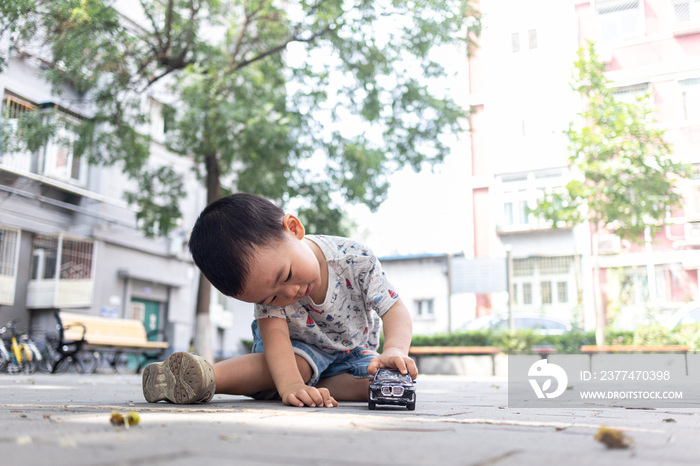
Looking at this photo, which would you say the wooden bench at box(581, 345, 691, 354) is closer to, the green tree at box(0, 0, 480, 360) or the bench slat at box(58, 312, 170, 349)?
the green tree at box(0, 0, 480, 360)

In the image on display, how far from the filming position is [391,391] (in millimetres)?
1861

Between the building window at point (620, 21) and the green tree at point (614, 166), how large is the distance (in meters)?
1.05

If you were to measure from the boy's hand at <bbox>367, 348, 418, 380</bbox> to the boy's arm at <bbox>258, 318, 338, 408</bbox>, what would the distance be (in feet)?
0.55

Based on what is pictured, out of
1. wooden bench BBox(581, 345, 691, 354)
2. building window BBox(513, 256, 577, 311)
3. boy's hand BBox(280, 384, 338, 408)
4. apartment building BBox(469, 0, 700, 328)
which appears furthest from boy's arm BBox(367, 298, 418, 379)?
building window BBox(513, 256, 577, 311)

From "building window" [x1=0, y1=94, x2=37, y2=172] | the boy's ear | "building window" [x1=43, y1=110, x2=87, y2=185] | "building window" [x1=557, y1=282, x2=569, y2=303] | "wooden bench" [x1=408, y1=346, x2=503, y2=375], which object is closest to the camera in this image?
the boy's ear

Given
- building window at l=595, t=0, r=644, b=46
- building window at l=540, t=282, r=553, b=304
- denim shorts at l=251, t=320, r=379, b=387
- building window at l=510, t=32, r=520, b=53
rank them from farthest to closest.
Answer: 1. building window at l=540, t=282, r=553, b=304
2. building window at l=510, t=32, r=520, b=53
3. building window at l=595, t=0, r=644, b=46
4. denim shorts at l=251, t=320, r=379, b=387

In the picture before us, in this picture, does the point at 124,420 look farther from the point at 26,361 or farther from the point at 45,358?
the point at 45,358

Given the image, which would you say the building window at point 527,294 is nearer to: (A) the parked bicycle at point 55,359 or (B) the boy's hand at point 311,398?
(A) the parked bicycle at point 55,359

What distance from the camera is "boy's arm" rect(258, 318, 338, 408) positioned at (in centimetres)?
193

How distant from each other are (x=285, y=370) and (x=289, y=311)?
0.28m

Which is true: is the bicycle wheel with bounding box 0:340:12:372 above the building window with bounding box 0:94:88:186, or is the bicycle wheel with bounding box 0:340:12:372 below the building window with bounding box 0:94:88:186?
below

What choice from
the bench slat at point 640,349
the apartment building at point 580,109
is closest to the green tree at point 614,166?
the apartment building at point 580,109

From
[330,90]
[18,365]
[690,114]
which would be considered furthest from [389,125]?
[18,365]

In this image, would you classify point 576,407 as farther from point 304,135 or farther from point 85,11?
point 304,135
